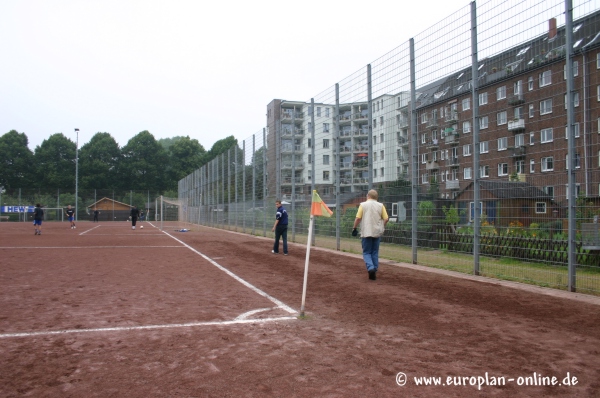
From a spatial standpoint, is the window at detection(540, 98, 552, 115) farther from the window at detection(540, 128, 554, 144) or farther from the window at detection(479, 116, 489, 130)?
the window at detection(479, 116, 489, 130)

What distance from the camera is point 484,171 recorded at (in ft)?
28.8

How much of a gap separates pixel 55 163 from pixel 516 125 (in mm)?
88014

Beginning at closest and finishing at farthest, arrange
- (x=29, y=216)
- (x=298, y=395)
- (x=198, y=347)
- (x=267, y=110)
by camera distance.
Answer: (x=298, y=395) < (x=198, y=347) < (x=29, y=216) < (x=267, y=110)

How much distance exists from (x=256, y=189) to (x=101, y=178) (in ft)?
223

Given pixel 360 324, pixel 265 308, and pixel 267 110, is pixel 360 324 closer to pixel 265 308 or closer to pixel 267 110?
pixel 265 308

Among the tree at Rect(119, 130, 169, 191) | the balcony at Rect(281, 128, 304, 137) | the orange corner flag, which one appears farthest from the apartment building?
the tree at Rect(119, 130, 169, 191)

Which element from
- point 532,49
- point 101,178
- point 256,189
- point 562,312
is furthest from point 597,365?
point 101,178

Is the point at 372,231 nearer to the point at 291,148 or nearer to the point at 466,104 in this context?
the point at 466,104

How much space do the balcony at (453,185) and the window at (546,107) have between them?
2.39 meters

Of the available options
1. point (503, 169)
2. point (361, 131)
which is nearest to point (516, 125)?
point (503, 169)

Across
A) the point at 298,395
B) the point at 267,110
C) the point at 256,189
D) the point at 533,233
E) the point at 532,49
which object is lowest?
the point at 298,395

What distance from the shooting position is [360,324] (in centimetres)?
511

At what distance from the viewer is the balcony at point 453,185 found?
31.7 feet

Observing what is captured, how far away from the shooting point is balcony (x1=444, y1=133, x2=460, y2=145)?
31.6 feet
